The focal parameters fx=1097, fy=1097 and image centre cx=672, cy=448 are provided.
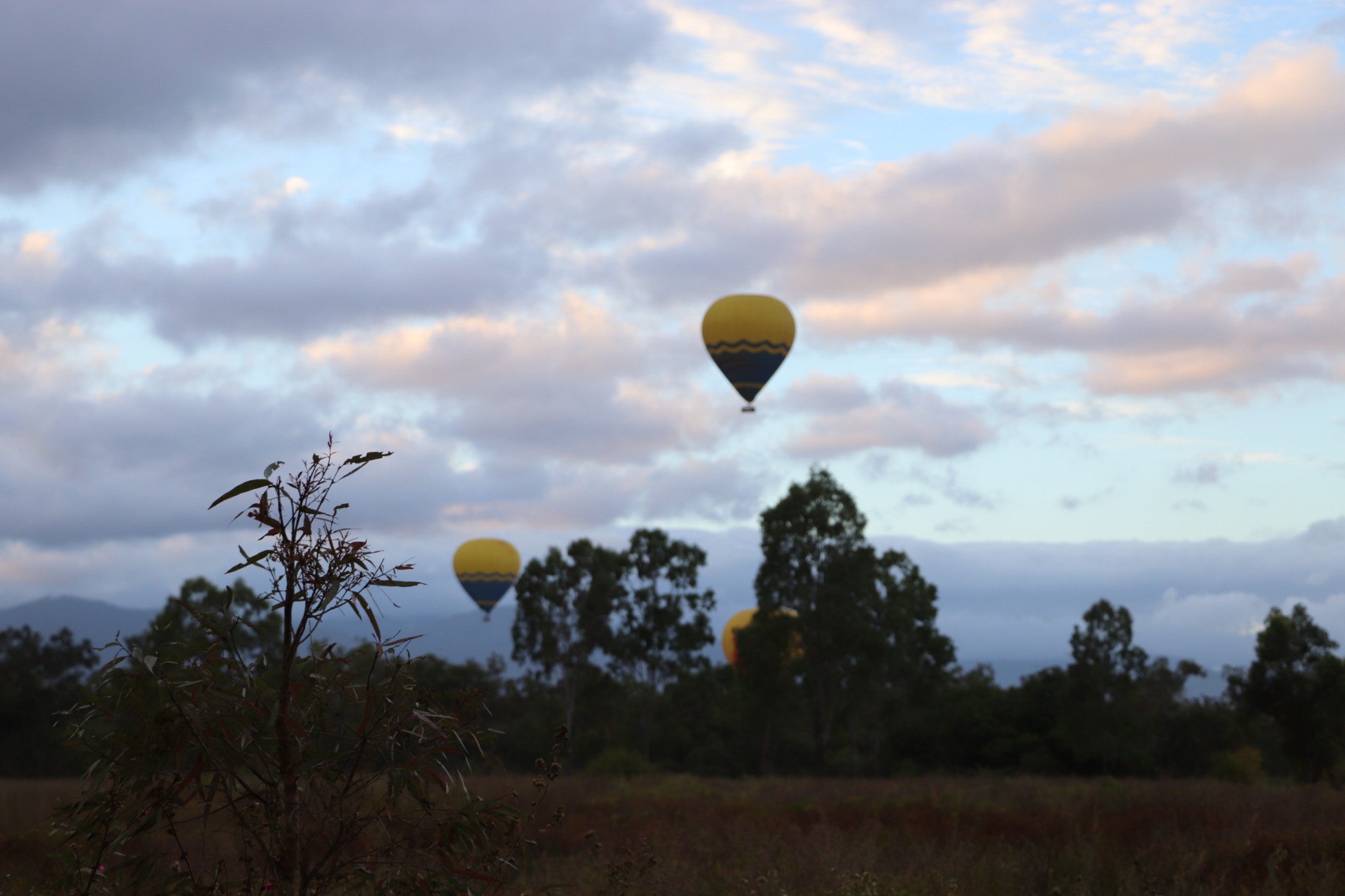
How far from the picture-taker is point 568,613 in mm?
72375

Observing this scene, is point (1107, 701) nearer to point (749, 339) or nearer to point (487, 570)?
point (749, 339)

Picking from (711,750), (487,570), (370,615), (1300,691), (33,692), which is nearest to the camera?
(370,615)

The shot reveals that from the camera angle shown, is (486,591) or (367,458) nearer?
(367,458)

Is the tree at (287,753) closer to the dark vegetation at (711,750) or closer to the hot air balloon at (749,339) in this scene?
the dark vegetation at (711,750)

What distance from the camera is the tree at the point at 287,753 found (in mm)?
3758

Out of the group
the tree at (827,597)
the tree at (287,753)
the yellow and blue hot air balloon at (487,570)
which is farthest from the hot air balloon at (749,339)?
the tree at (287,753)

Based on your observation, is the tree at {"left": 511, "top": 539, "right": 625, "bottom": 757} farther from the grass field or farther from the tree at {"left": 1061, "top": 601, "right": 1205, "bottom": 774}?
the grass field

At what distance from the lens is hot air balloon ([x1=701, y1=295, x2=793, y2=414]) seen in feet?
139

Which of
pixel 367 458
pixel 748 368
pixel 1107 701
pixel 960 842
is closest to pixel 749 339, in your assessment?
pixel 748 368

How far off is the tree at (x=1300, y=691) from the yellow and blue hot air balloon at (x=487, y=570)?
43589 mm

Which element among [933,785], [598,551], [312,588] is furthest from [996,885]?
[598,551]

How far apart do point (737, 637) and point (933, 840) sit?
1303 inches

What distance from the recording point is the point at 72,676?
62812mm

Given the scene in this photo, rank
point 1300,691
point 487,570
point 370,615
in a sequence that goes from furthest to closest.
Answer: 1. point 487,570
2. point 1300,691
3. point 370,615
